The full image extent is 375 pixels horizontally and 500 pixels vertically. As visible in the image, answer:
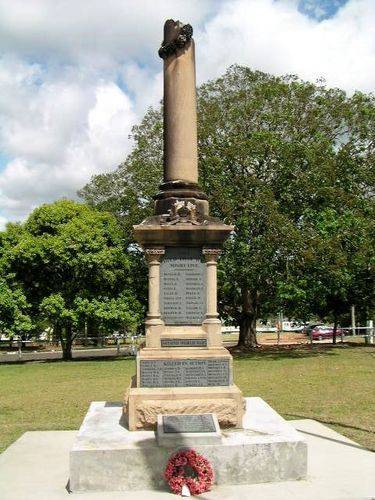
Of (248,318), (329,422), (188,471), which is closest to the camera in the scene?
(188,471)

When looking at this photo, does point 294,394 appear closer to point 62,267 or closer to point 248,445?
point 248,445

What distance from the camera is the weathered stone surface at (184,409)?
7738 millimetres

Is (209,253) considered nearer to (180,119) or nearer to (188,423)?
(180,119)

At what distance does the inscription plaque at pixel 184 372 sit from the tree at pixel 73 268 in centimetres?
1935

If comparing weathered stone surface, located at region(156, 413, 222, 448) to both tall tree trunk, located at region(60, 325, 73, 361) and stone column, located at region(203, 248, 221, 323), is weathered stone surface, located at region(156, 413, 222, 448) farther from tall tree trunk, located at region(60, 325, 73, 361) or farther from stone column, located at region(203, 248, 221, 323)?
tall tree trunk, located at region(60, 325, 73, 361)

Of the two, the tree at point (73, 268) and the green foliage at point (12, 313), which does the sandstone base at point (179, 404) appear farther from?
the green foliage at point (12, 313)

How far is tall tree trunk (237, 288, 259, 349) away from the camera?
1150 inches

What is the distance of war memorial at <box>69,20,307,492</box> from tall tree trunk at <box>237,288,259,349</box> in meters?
19.8

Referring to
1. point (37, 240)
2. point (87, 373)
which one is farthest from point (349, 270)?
point (37, 240)

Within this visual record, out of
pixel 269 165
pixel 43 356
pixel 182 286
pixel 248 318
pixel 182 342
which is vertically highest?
pixel 269 165

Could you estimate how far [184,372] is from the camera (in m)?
8.19

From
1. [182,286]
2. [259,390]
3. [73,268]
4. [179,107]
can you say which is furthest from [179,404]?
[73,268]

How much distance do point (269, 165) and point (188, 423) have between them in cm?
1977

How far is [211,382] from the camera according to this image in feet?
26.8
